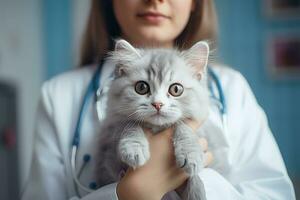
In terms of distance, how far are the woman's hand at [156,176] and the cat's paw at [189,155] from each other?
5cm

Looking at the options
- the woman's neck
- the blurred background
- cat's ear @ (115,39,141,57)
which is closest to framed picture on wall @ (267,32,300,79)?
the blurred background

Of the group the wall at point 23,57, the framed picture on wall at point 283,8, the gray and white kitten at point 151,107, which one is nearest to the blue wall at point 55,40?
the wall at point 23,57

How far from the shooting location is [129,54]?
97 centimetres

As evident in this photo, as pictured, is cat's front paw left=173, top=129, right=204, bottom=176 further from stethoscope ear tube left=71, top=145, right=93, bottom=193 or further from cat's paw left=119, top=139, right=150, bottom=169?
stethoscope ear tube left=71, top=145, right=93, bottom=193

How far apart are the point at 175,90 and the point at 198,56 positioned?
0.36ft

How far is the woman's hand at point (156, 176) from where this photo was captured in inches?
36.6

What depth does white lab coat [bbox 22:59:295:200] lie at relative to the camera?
108 centimetres

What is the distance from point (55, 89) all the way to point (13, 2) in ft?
6.56

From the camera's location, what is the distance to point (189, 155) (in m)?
0.86

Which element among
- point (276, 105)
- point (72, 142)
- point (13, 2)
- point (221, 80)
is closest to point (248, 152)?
point (221, 80)

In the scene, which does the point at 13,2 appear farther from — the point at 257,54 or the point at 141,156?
the point at 141,156

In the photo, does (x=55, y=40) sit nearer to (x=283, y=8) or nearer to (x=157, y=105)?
(x=283, y=8)

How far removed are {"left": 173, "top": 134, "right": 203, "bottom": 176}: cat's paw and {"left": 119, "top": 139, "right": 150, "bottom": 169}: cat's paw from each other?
0.24ft

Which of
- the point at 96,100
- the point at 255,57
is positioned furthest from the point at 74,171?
the point at 255,57
